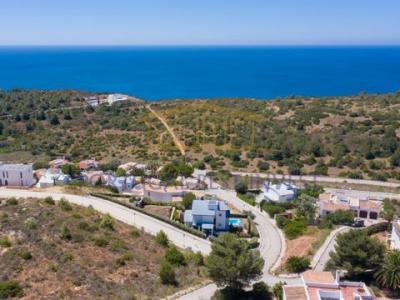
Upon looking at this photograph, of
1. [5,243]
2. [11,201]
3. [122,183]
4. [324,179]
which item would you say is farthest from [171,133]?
[5,243]

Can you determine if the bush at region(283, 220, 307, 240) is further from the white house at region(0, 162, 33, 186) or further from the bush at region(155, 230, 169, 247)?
the white house at region(0, 162, 33, 186)

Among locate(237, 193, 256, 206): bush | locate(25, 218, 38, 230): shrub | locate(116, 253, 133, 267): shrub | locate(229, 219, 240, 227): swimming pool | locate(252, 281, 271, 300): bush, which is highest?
locate(25, 218, 38, 230): shrub

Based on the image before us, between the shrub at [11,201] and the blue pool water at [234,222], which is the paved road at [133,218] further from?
the blue pool water at [234,222]

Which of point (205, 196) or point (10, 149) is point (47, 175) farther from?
point (10, 149)

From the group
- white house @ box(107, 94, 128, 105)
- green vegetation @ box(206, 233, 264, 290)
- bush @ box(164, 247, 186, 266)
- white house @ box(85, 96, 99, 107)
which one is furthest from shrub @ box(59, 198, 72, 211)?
white house @ box(107, 94, 128, 105)

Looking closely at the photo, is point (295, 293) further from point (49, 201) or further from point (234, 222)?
point (49, 201)

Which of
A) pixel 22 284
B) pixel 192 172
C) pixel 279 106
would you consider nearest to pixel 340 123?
pixel 279 106
